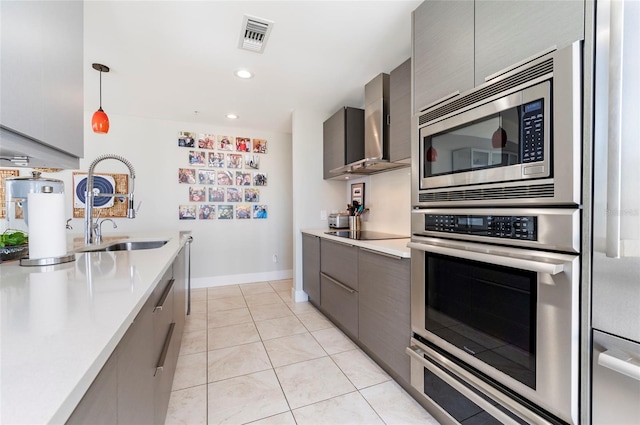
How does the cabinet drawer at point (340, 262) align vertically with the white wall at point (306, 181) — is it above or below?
below

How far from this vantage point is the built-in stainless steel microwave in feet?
2.98

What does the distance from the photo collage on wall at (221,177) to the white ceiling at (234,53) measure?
2.27 ft

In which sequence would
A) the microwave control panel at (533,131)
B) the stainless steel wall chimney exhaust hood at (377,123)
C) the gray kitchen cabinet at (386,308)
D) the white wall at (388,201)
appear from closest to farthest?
the microwave control panel at (533,131)
the gray kitchen cabinet at (386,308)
the stainless steel wall chimney exhaust hood at (377,123)
the white wall at (388,201)

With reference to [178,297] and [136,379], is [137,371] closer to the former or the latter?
[136,379]

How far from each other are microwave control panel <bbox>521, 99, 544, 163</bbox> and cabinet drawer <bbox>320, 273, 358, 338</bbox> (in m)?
1.56

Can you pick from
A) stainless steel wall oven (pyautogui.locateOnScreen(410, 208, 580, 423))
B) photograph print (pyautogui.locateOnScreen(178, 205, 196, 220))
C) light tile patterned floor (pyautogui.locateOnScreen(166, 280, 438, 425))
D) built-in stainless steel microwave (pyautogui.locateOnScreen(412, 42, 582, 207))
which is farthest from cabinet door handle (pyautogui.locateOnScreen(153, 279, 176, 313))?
photograph print (pyautogui.locateOnScreen(178, 205, 196, 220))

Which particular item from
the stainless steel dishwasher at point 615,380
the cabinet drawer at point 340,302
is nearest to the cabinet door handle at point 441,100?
the stainless steel dishwasher at point 615,380

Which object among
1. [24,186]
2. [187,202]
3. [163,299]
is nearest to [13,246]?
[24,186]

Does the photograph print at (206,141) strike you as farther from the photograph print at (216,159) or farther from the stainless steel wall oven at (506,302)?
the stainless steel wall oven at (506,302)

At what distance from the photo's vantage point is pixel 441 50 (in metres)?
1.43

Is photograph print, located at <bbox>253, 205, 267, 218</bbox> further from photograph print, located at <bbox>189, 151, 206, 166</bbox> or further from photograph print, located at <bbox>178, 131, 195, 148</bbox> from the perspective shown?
photograph print, located at <bbox>178, 131, 195, 148</bbox>

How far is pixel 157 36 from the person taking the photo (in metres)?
1.96

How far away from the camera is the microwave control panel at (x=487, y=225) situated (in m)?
1.04

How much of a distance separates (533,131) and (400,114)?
3.96 feet
